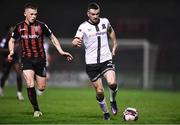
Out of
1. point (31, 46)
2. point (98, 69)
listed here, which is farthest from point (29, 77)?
point (98, 69)

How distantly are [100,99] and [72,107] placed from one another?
10.9 feet

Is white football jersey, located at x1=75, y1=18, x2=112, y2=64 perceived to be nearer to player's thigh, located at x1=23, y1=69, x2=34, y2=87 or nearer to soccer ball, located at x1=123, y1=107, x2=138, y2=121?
soccer ball, located at x1=123, y1=107, x2=138, y2=121

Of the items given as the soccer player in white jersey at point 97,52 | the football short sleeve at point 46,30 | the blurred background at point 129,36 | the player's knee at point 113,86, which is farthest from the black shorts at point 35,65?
the blurred background at point 129,36

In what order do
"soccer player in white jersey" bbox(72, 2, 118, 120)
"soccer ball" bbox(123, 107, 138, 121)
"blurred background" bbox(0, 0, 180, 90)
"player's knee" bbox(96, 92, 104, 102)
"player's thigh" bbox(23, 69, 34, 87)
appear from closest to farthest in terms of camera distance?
"soccer ball" bbox(123, 107, 138, 121)
"player's knee" bbox(96, 92, 104, 102)
"soccer player in white jersey" bbox(72, 2, 118, 120)
"player's thigh" bbox(23, 69, 34, 87)
"blurred background" bbox(0, 0, 180, 90)

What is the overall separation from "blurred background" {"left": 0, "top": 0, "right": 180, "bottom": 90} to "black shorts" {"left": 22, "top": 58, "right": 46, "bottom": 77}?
1571cm

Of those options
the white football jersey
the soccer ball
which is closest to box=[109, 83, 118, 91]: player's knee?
the white football jersey

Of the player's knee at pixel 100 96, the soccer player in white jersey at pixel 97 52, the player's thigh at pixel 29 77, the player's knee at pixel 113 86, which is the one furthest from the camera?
the player's thigh at pixel 29 77

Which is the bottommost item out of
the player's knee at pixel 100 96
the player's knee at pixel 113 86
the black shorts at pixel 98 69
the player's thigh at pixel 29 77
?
the player's knee at pixel 100 96

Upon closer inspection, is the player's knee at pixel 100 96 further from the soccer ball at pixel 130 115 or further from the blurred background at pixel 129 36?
the blurred background at pixel 129 36

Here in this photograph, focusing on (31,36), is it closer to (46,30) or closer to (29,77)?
(46,30)

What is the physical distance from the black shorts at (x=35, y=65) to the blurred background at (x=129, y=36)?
1571 cm

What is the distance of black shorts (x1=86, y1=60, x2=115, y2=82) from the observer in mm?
11562

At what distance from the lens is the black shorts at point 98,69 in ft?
37.9

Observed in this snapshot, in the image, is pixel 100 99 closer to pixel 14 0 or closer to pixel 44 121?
pixel 44 121
